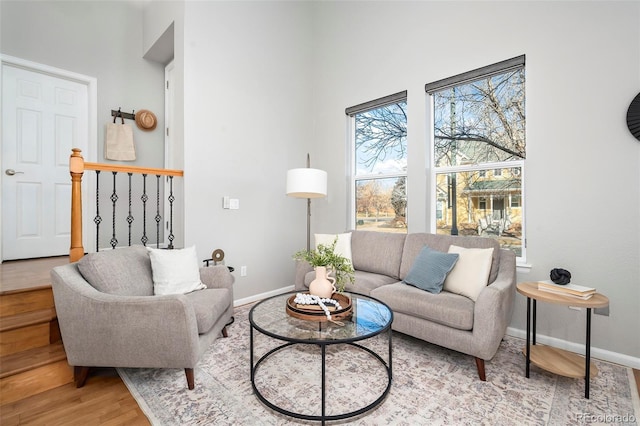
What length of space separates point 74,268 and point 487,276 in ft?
9.34

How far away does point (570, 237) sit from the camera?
236 cm

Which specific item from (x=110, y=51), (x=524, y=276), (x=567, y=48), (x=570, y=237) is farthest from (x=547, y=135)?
(x=110, y=51)

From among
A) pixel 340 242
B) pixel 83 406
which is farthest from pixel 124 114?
pixel 83 406

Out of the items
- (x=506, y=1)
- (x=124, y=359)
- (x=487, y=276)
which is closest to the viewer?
(x=124, y=359)

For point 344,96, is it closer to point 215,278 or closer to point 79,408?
point 215,278

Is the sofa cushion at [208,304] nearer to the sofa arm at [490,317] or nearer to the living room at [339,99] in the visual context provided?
the living room at [339,99]

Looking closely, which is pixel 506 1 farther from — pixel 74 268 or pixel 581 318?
pixel 74 268

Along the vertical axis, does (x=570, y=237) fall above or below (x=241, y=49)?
below

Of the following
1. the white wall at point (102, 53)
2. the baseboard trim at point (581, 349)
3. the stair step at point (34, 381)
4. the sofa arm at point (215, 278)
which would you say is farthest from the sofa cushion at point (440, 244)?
the white wall at point (102, 53)

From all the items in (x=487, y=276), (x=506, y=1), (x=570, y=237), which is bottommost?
(x=487, y=276)

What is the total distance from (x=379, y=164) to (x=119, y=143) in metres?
3.25

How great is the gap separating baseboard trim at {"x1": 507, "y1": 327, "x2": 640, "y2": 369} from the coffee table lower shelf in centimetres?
36

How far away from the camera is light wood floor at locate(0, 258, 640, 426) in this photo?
155 centimetres

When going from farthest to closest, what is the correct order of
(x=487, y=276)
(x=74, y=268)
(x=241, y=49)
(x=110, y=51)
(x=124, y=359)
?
(x=110, y=51) → (x=241, y=49) → (x=487, y=276) → (x=74, y=268) → (x=124, y=359)
